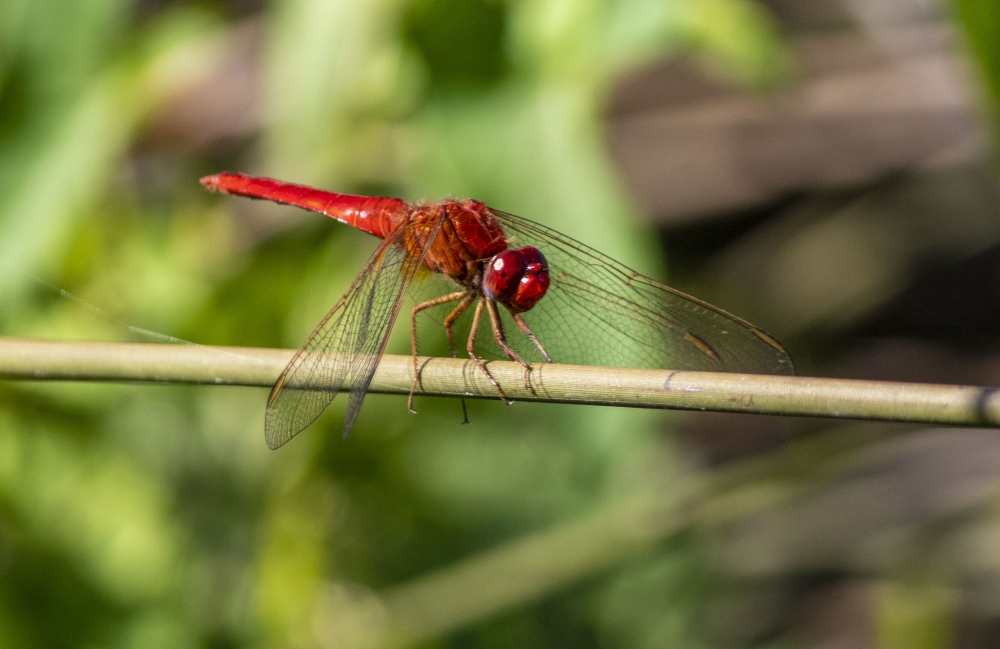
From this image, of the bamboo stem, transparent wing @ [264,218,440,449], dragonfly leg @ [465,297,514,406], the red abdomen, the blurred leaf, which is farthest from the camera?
the red abdomen

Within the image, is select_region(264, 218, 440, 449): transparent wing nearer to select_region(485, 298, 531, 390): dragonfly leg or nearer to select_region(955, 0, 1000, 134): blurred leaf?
select_region(485, 298, 531, 390): dragonfly leg

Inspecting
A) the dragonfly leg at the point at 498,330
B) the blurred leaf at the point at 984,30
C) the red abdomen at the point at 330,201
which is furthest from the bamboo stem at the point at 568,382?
the red abdomen at the point at 330,201

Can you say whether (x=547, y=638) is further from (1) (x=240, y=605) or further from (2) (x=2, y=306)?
(2) (x=2, y=306)

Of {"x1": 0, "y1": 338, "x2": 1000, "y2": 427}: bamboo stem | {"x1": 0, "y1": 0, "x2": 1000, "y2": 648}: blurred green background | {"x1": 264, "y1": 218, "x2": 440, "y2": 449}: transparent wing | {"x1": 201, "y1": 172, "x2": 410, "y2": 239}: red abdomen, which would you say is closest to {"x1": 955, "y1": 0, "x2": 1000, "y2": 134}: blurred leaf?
{"x1": 0, "y1": 0, "x2": 1000, "y2": 648}: blurred green background

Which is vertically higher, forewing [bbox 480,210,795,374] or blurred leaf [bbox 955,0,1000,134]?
blurred leaf [bbox 955,0,1000,134]

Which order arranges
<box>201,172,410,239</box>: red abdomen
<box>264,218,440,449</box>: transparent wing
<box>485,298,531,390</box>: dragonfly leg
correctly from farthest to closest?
<box>201,172,410,239</box>: red abdomen < <box>485,298,531,390</box>: dragonfly leg < <box>264,218,440,449</box>: transparent wing

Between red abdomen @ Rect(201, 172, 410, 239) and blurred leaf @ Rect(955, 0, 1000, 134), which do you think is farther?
red abdomen @ Rect(201, 172, 410, 239)

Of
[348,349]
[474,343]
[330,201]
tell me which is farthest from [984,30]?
[330,201]

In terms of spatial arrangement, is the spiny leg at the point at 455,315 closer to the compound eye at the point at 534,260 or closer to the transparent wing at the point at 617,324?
the transparent wing at the point at 617,324
